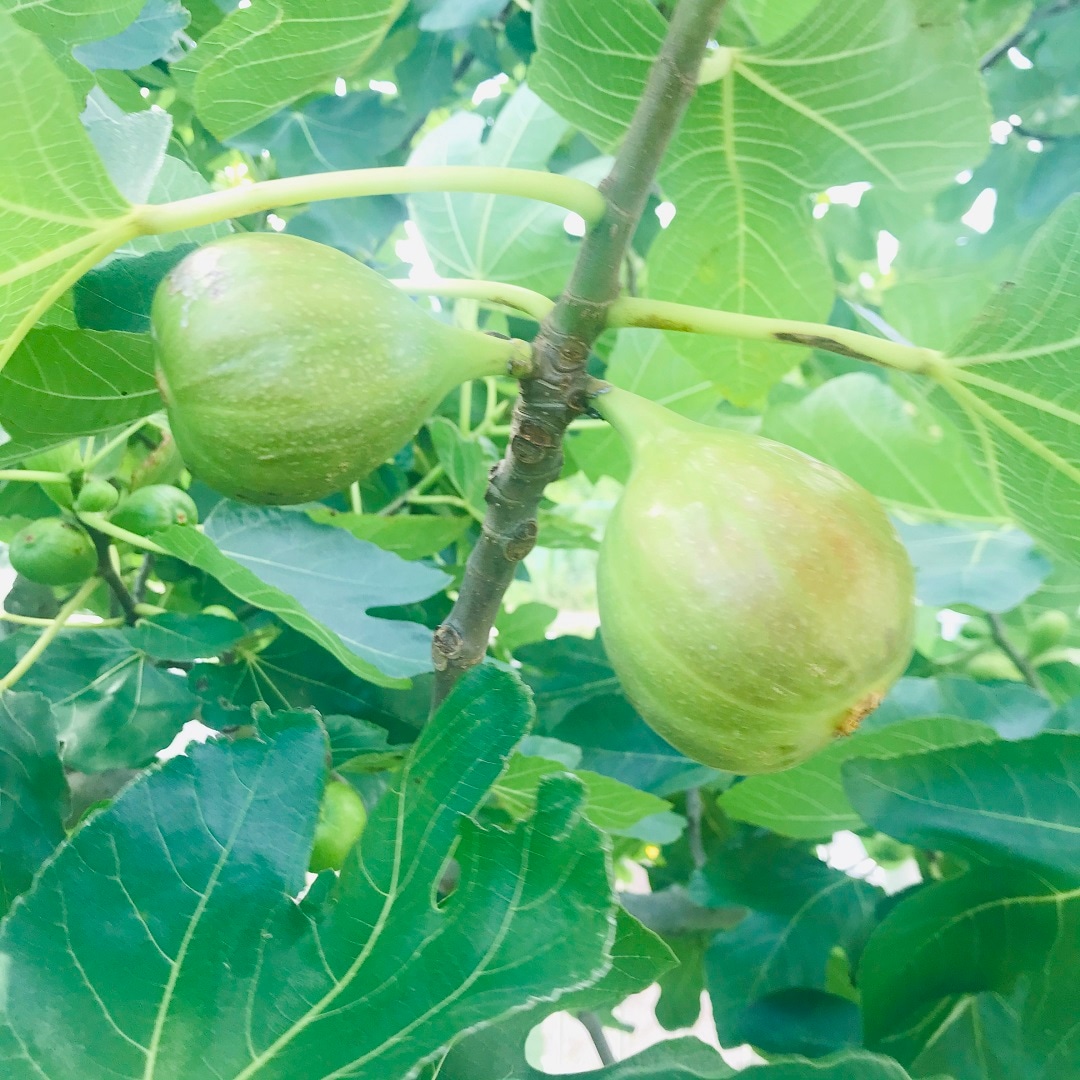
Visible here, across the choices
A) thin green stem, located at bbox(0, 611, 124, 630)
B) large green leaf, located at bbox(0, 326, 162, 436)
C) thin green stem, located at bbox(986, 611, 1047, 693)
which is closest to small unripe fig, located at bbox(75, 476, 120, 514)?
thin green stem, located at bbox(0, 611, 124, 630)

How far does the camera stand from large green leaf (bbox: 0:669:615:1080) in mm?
411

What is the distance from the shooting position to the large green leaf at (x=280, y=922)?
0.41 meters

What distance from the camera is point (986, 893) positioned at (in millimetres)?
687

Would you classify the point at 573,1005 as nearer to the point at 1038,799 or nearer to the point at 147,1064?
the point at 147,1064

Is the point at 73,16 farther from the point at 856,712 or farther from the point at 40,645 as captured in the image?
the point at 856,712

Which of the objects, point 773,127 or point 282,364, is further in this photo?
point 773,127

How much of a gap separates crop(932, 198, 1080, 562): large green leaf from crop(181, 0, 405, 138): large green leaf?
0.42 m

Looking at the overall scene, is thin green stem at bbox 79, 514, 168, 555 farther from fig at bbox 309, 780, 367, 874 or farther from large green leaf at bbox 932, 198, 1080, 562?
large green leaf at bbox 932, 198, 1080, 562

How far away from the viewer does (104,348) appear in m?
0.53

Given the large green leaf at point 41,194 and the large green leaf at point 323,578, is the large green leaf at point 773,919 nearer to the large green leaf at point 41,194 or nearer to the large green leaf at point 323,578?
the large green leaf at point 323,578

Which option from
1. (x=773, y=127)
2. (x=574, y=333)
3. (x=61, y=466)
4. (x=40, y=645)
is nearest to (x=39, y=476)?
(x=61, y=466)

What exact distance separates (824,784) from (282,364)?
0.61 m

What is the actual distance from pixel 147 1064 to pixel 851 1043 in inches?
24.2

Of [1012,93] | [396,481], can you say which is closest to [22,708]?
[396,481]
